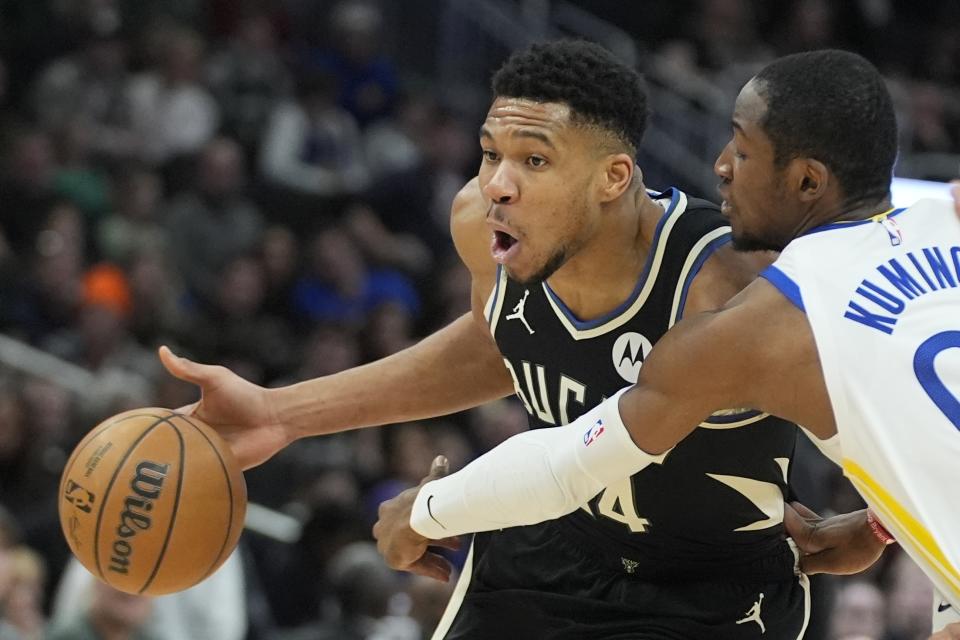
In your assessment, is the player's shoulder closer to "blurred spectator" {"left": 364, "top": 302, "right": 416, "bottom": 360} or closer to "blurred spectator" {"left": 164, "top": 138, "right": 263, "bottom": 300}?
"blurred spectator" {"left": 364, "top": 302, "right": 416, "bottom": 360}

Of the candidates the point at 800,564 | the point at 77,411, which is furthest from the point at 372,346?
the point at 800,564

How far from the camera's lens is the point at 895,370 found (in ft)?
9.76

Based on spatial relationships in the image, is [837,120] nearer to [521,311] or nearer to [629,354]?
[629,354]

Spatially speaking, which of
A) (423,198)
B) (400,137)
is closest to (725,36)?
(400,137)

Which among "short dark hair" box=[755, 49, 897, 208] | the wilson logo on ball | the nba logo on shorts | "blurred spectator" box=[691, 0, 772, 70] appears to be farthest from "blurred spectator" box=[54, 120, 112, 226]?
"short dark hair" box=[755, 49, 897, 208]

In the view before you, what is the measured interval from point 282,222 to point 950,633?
8.04 m

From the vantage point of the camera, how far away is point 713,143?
39.8 ft

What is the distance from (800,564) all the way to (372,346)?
5681mm

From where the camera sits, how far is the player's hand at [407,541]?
3.91 meters

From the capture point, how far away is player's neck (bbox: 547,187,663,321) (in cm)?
378

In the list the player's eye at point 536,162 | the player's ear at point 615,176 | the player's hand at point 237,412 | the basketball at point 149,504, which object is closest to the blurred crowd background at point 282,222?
the player's hand at point 237,412

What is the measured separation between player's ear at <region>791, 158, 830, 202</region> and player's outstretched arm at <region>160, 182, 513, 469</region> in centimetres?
118

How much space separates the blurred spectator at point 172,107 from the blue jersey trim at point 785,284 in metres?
7.90

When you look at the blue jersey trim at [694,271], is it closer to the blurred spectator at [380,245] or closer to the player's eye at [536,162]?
the player's eye at [536,162]
